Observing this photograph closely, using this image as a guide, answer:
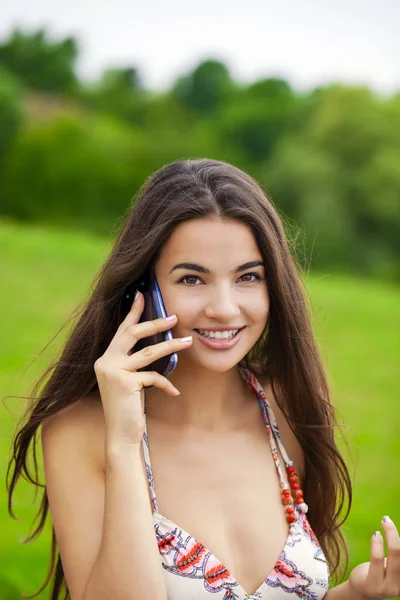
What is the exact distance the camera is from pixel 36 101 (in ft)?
144

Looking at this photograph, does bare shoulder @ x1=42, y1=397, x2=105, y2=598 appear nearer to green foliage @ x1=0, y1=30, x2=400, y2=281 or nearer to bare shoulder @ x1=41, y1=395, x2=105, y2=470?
Answer: bare shoulder @ x1=41, y1=395, x2=105, y2=470

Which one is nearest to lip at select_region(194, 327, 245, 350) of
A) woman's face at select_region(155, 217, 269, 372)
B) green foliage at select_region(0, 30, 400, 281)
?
woman's face at select_region(155, 217, 269, 372)

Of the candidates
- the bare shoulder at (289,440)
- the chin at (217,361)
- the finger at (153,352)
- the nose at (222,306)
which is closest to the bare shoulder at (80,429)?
the finger at (153,352)

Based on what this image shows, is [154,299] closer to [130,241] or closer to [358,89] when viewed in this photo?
[130,241]

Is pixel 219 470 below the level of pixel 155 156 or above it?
below

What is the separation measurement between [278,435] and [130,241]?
0.82 metres

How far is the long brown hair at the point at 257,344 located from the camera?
2463mm

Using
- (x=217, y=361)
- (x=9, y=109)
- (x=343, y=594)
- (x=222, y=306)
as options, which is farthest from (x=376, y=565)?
(x=9, y=109)

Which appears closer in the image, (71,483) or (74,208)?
(71,483)

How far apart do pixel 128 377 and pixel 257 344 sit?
0.71 m

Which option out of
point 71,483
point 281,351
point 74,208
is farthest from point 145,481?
point 74,208

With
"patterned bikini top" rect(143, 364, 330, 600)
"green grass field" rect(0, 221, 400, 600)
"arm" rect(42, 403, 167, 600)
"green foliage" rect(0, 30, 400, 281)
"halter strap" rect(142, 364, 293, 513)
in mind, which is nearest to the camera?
"arm" rect(42, 403, 167, 600)

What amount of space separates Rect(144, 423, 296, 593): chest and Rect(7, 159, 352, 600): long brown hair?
194 millimetres

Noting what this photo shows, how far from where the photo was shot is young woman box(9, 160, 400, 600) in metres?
2.26
